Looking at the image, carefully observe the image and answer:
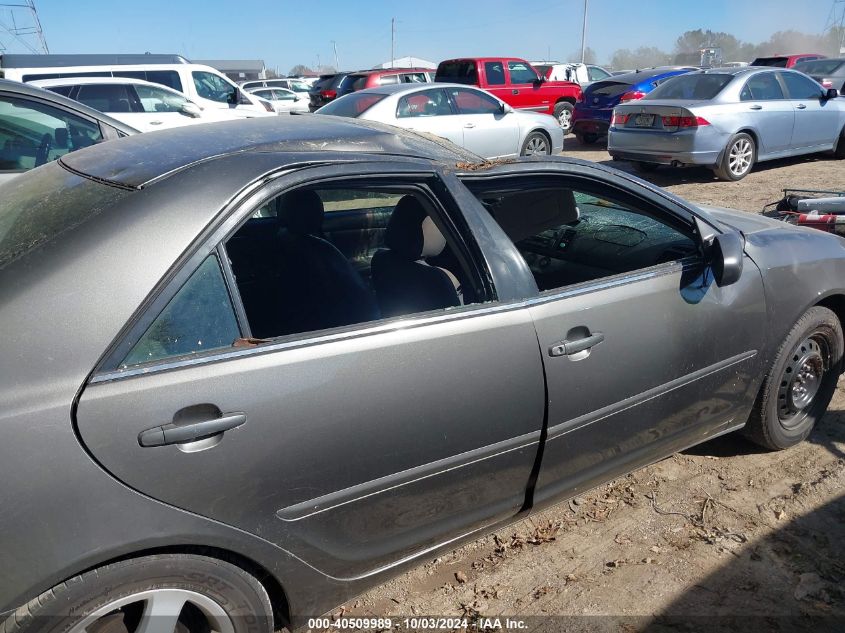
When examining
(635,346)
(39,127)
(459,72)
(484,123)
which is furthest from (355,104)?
(635,346)

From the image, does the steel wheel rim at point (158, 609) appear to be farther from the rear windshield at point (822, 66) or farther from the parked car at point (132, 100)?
the rear windshield at point (822, 66)

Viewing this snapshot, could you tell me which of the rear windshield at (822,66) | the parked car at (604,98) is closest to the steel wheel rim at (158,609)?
the parked car at (604,98)

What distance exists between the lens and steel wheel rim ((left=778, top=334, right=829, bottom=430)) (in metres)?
3.04

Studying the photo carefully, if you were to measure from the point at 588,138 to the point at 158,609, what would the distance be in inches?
549

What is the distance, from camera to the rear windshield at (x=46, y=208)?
171cm

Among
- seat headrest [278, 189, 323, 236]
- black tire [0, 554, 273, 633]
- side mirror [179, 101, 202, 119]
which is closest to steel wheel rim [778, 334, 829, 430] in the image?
seat headrest [278, 189, 323, 236]

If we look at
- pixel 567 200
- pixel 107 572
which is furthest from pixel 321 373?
pixel 567 200

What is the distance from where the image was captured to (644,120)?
9.43m

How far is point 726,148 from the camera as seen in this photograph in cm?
909

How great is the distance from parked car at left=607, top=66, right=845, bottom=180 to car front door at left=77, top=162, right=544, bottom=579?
25.5ft

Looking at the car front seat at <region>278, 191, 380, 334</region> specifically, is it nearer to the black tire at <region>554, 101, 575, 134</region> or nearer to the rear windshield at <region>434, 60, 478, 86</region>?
the rear windshield at <region>434, 60, 478, 86</region>

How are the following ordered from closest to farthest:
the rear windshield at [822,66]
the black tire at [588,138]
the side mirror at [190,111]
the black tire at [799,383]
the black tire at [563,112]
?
1. the black tire at [799,383]
2. the side mirror at [190,111]
3. the black tire at [588,138]
4. the rear windshield at [822,66]
5. the black tire at [563,112]

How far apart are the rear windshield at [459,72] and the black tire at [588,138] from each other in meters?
2.63

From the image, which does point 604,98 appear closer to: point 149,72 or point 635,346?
point 149,72
